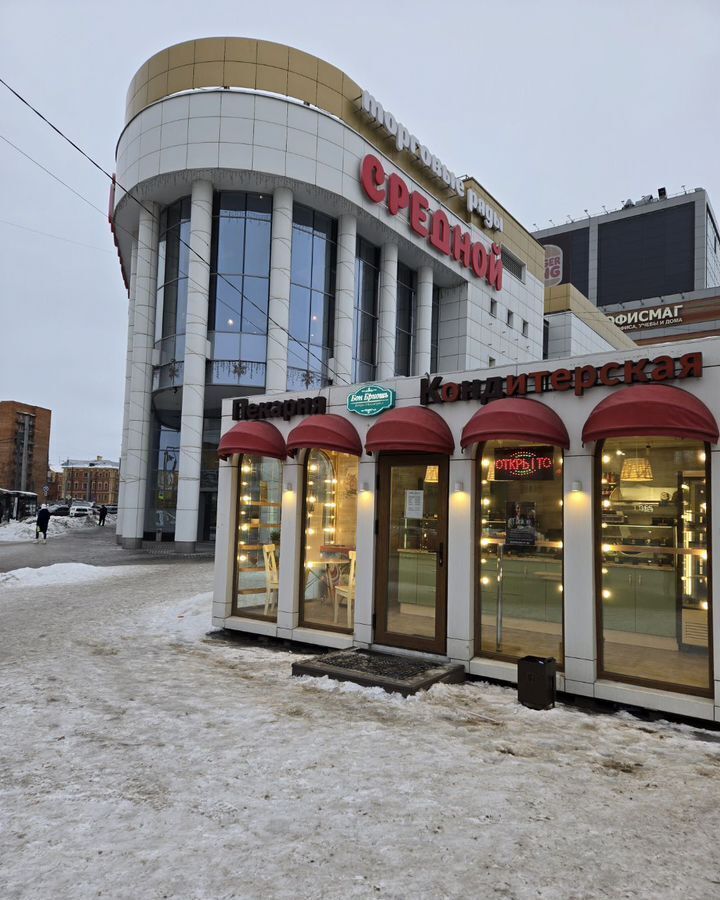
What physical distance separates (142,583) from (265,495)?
7764mm

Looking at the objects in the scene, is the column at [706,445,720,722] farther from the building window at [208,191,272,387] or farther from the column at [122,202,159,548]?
the column at [122,202,159,548]

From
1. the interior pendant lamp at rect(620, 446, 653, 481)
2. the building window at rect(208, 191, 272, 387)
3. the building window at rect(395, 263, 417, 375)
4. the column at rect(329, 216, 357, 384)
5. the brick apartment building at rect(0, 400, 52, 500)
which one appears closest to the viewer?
the interior pendant lamp at rect(620, 446, 653, 481)

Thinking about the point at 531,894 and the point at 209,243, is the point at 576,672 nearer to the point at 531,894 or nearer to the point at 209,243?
the point at 531,894

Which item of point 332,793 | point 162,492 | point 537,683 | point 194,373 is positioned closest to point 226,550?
point 537,683

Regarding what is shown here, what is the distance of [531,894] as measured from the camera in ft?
10.6

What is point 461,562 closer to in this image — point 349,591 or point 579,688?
point 579,688

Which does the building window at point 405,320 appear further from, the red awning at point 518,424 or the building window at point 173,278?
the red awning at point 518,424

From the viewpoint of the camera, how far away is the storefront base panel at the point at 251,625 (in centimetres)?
945

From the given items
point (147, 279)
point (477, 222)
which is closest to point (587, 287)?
Answer: point (477, 222)

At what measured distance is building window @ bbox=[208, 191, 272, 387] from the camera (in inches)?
1025

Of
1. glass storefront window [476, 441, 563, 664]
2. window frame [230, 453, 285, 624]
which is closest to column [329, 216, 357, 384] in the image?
window frame [230, 453, 285, 624]

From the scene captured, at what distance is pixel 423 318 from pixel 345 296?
628cm

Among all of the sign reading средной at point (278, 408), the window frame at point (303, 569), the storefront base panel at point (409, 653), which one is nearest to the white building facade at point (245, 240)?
the sign reading средной at point (278, 408)

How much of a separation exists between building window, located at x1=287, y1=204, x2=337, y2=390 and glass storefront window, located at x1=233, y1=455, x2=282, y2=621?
16.6 meters
